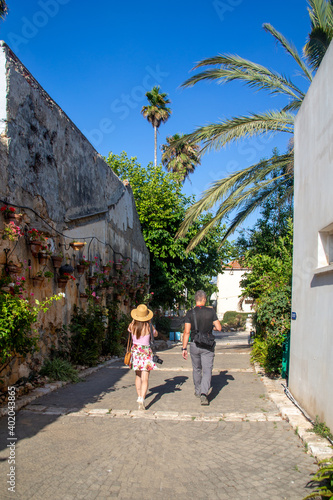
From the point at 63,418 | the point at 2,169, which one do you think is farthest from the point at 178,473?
the point at 2,169

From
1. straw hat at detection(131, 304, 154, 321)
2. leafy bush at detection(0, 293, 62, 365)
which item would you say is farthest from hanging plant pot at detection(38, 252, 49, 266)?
straw hat at detection(131, 304, 154, 321)

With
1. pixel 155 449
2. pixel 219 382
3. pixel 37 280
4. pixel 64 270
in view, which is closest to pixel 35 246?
pixel 37 280

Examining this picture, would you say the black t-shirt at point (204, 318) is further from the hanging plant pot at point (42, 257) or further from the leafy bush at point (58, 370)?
the hanging plant pot at point (42, 257)

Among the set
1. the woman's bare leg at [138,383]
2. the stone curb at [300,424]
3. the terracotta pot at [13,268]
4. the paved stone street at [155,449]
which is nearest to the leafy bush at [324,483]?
the paved stone street at [155,449]

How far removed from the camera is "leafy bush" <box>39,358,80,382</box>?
7.60 meters

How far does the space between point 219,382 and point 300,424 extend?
328cm

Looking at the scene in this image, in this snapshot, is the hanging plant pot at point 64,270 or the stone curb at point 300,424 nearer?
the stone curb at point 300,424

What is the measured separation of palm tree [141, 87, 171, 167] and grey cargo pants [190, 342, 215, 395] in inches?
1166

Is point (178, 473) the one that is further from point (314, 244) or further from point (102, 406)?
point (314, 244)

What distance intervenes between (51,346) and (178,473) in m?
4.90

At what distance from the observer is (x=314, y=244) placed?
18.7ft

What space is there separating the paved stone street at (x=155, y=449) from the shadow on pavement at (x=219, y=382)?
127 millimetres

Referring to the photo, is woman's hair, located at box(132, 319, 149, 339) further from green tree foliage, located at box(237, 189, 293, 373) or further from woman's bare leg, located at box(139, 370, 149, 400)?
green tree foliage, located at box(237, 189, 293, 373)

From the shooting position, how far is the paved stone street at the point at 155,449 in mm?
3617
